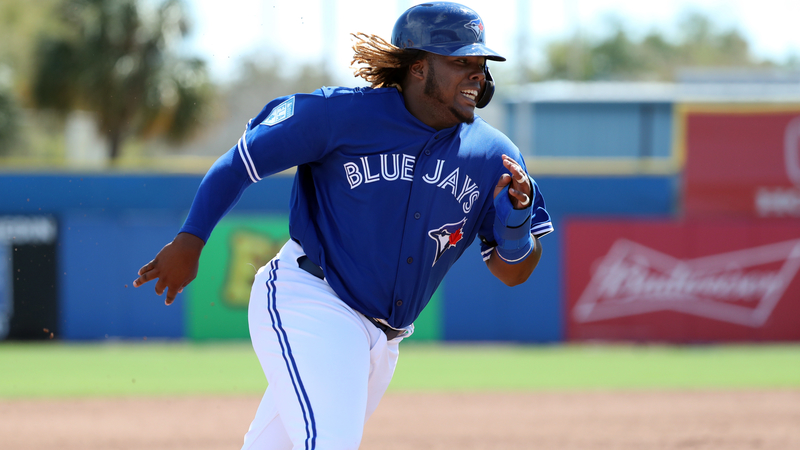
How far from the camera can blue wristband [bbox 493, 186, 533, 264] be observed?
9.90ft

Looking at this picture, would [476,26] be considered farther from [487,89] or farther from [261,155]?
[261,155]

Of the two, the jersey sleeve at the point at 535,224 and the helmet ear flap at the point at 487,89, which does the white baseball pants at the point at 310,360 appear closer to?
the jersey sleeve at the point at 535,224

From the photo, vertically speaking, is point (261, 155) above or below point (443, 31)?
below

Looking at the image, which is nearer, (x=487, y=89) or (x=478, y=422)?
(x=487, y=89)

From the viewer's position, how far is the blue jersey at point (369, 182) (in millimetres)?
3008

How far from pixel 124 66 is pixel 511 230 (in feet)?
68.1

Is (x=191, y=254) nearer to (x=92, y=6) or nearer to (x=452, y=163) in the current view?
(x=452, y=163)

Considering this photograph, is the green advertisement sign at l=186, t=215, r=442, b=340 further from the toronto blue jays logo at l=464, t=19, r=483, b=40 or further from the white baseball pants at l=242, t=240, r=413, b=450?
the toronto blue jays logo at l=464, t=19, r=483, b=40

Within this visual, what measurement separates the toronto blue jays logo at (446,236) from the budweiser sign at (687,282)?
36.0ft

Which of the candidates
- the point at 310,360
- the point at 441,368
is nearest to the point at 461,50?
the point at 310,360

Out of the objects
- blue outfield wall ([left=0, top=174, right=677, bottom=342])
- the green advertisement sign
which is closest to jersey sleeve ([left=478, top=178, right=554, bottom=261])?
blue outfield wall ([left=0, top=174, right=677, bottom=342])

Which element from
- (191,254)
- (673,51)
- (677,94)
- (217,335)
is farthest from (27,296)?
(673,51)

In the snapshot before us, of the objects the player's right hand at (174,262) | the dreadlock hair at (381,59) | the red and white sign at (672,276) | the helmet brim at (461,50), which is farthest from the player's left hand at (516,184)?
the red and white sign at (672,276)

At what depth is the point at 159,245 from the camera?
1324 cm
